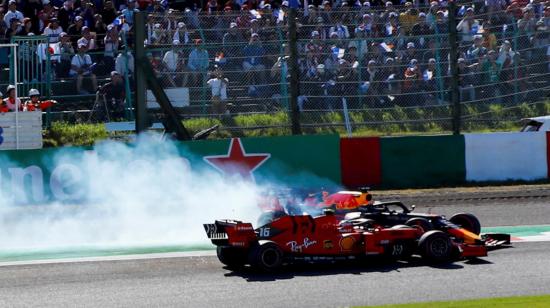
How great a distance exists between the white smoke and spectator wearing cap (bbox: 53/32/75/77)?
355 centimetres

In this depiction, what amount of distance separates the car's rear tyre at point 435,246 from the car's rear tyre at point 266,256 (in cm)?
169

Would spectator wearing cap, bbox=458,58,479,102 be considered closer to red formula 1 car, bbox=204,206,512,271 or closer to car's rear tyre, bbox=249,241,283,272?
red formula 1 car, bbox=204,206,512,271

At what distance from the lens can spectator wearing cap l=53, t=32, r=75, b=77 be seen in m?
20.6

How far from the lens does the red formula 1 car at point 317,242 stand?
37.6 ft

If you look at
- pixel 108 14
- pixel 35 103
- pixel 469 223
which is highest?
pixel 108 14

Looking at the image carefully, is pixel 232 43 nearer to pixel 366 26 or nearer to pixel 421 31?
pixel 366 26

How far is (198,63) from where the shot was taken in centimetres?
1848

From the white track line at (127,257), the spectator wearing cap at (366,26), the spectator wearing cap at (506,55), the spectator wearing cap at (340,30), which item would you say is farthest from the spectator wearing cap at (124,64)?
the white track line at (127,257)

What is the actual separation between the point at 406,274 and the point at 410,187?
7.55m

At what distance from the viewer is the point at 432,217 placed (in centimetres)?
1220

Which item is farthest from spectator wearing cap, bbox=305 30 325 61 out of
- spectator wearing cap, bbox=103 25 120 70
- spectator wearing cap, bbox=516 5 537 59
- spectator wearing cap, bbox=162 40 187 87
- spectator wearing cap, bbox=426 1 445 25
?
spectator wearing cap, bbox=103 25 120 70

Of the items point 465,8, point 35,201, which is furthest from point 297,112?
point 35,201

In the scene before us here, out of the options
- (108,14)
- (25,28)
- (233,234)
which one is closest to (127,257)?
(233,234)

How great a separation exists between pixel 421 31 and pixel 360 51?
126 cm
